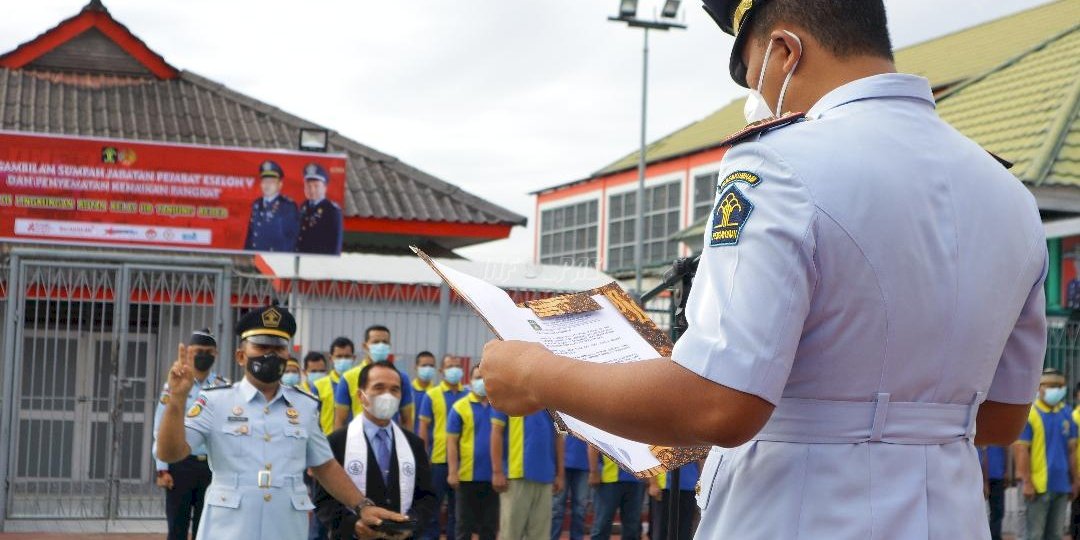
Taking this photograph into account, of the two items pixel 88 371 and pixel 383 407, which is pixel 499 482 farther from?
pixel 88 371

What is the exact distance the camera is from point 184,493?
10633mm

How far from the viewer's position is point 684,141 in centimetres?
3086

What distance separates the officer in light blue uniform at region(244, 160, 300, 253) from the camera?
600 inches

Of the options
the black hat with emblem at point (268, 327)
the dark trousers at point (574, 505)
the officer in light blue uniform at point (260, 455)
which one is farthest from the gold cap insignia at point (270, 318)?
the dark trousers at point (574, 505)

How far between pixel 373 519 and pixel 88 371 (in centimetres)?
917

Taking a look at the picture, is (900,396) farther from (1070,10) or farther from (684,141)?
(684,141)

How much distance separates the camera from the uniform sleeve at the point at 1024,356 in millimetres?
2143

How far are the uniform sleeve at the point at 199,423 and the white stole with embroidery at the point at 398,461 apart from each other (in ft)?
4.03

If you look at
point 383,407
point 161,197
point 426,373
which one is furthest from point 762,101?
point 161,197

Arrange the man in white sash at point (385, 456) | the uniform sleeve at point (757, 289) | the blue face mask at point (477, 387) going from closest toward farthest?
the uniform sleeve at point (757, 289) → the man in white sash at point (385, 456) → the blue face mask at point (477, 387)

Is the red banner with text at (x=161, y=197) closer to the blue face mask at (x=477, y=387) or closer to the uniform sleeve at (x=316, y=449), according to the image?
the blue face mask at (x=477, y=387)

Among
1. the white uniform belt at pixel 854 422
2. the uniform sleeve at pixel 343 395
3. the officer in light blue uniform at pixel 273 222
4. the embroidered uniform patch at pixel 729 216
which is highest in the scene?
the officer in light blue uniform at pixel 273 222

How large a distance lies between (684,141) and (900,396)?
29.3m

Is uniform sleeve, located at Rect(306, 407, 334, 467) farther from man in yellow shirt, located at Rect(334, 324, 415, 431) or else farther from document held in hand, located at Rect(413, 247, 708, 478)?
man in yellow shirt, located at Rect(334, 324, 415, 431)
